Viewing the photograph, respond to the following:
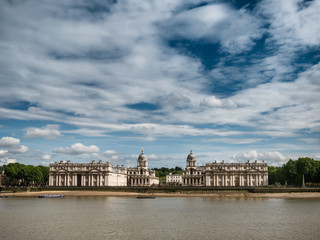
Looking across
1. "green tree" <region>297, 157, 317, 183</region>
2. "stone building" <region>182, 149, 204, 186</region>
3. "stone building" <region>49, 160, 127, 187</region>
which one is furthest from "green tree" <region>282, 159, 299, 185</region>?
"stone building" <region>49, 160, 127, 187</region>

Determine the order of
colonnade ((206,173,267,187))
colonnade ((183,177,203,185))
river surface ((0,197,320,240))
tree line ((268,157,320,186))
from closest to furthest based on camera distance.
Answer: river surface ((0,197,320,240))
tree line ((268,157,320,186))
colonnade ((206,173,267,187))
colonnade ((183,177,203,185))

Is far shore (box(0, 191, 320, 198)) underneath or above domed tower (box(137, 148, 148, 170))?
underneath

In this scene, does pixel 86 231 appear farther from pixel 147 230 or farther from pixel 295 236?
pixel 295 236

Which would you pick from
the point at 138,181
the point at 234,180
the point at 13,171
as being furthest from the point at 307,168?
the point at 13,171

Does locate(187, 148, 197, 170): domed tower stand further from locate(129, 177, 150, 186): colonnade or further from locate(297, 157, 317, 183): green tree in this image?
locate(297, 157, 317, 183): green tree

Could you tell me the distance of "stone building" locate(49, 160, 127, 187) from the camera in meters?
160

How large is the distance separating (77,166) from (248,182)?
73268mm

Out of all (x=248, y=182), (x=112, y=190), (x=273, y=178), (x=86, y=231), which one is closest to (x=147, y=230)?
(x=86, y=231)

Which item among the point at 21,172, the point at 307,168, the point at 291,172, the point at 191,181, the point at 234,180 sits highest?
the point at 307,168

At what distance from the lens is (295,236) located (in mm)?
43125

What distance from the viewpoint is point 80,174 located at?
162500 millimetres

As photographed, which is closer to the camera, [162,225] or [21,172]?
[162,225]

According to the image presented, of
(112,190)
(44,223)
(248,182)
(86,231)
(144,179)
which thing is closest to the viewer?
(86,231)

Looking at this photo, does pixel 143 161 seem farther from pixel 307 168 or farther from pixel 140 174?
pixel 307 168
